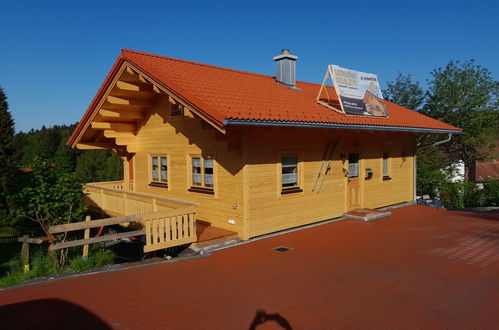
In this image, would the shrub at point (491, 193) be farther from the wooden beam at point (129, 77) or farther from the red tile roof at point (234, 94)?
the wooden beam at point (129, 77)

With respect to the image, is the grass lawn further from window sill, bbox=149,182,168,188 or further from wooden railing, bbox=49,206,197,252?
wooden railing, bbox=49,206,197,252

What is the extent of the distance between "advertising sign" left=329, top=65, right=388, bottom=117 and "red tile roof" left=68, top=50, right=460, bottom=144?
335mm

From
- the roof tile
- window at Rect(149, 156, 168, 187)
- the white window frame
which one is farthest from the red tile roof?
window at Rect(149, 156, 168, 187)

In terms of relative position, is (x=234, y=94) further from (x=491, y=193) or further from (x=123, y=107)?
(x=491, y=193)

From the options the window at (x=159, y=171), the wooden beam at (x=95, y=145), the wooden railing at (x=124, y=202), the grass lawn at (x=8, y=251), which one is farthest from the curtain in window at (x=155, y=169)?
the grass lawn at (x=8, y=251)

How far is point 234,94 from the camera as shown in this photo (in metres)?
9.45

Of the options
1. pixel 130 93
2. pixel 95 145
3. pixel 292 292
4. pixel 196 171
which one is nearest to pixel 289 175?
pixel 196 171

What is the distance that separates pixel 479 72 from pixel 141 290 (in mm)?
29066

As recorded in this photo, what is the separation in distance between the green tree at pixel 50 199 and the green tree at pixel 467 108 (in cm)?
2538

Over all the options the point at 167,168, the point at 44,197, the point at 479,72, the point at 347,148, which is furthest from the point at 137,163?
the point at 479,72

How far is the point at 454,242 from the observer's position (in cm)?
A: 871

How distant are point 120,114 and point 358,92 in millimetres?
8559

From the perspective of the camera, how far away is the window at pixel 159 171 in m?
12.5

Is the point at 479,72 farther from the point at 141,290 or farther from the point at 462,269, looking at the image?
the point at 141,290
